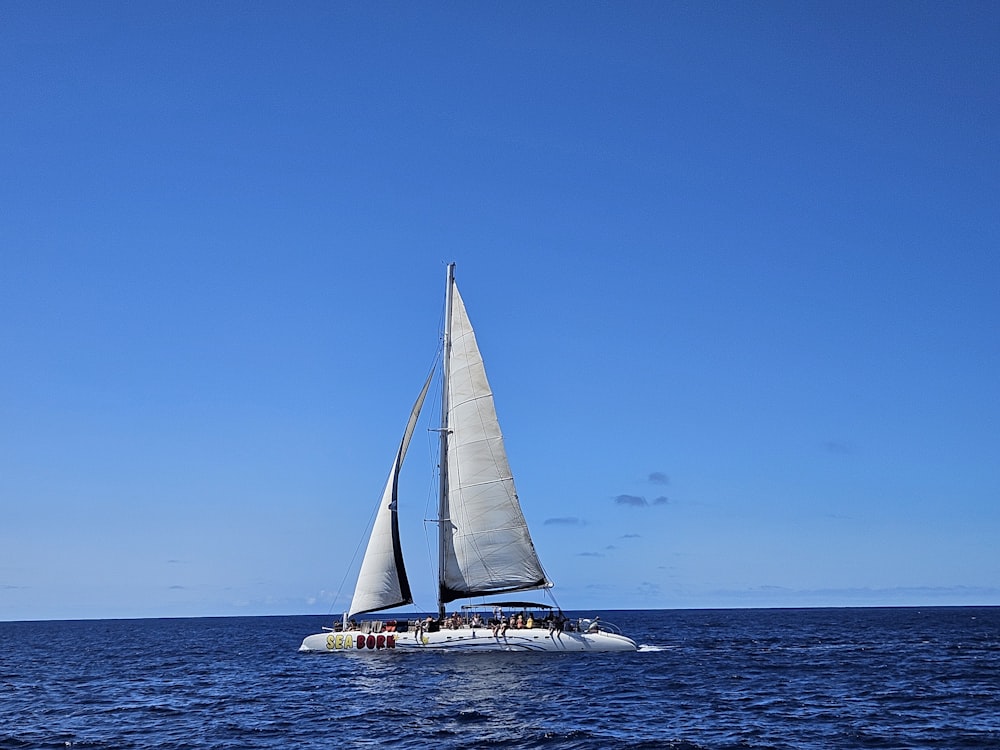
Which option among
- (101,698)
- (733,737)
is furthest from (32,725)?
(733,737)

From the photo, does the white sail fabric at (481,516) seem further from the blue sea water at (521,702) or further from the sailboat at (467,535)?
the blue sea water at (521,702)

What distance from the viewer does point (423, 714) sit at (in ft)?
113

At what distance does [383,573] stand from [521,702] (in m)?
20.6

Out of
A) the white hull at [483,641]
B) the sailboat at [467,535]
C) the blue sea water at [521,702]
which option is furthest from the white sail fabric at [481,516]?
the blue sea water at [521,702]

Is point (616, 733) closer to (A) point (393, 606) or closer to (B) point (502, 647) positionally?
(B) point (502, 647)

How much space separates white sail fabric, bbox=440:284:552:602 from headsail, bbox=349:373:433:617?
2521mm

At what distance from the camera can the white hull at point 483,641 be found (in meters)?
50.8

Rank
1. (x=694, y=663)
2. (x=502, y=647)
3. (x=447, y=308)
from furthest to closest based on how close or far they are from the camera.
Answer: (x=447, y=308) < (x=694, y=663) < (x=502, y=647)

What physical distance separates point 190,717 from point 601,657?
86.1ft

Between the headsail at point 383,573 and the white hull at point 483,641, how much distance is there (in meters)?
1.95

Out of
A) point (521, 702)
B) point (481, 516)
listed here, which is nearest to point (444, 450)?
point (481, 516)

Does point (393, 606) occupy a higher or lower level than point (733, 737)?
higher

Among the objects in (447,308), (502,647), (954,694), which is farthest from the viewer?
(447,308)

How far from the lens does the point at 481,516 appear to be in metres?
55.8
